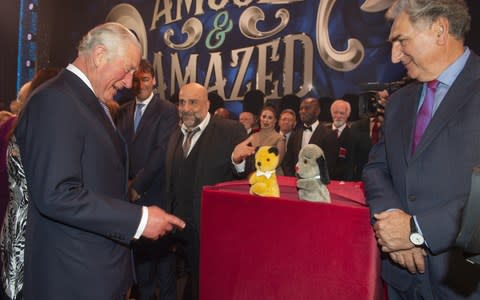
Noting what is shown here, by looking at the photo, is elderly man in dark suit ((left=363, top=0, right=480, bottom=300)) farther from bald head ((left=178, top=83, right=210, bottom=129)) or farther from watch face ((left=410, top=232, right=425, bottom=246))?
bald head ((left=178, top=83, right=210, bottom=129))

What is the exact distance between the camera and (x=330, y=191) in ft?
5.84

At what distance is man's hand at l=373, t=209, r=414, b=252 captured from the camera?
1.43 m

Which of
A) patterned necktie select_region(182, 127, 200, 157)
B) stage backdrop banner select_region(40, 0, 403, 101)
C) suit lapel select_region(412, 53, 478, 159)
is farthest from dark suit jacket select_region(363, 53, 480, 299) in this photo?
stage backdrop banner select_region(40, 0, 403, 101)

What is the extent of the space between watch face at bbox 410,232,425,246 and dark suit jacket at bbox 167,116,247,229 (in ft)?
5.35

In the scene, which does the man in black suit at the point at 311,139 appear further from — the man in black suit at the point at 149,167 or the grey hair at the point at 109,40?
the grey hair at the point at 109,40

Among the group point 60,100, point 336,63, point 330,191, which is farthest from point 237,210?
point 336,63

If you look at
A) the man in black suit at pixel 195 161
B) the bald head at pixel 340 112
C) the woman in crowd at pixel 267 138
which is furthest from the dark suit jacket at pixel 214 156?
the bald head at pixel 340 112

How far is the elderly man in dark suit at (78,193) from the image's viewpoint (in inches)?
57.7

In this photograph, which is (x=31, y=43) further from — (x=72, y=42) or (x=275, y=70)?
(x=275, y=70)

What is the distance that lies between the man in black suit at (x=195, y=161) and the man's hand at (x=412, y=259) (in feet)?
4.68

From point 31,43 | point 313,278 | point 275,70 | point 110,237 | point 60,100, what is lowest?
point 313,278

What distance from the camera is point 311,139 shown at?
4633 millimetres

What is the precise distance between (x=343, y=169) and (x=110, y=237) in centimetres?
329

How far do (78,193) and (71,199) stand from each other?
29 millimetres
